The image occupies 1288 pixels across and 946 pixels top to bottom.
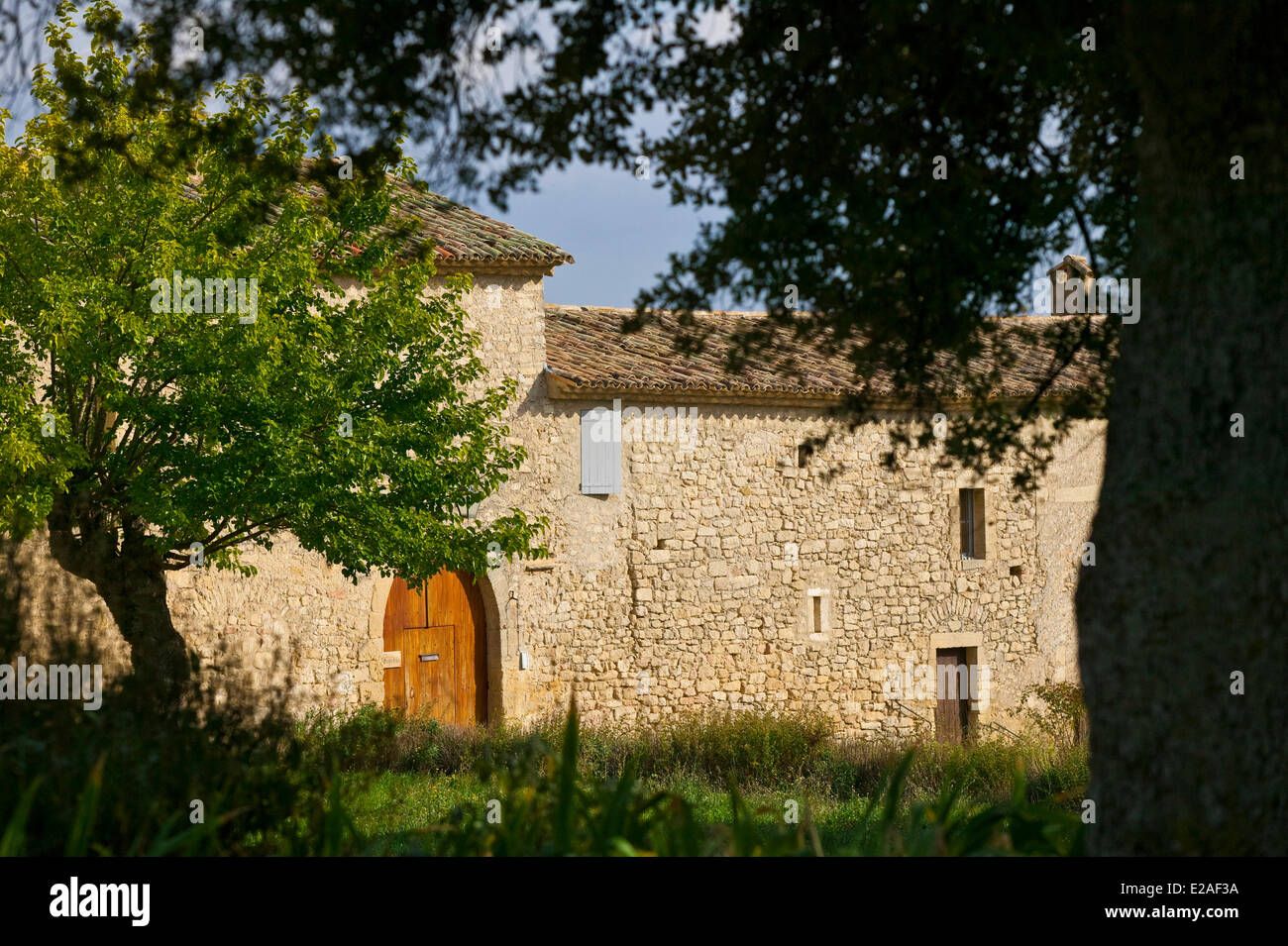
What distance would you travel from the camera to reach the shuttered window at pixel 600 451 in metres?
17.1

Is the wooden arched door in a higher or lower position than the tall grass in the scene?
higher

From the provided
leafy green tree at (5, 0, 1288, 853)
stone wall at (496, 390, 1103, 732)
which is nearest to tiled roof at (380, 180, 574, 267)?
stone wall at (496, 390, 1103, 732)

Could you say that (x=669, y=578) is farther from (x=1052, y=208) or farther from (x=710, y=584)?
(x=1052, y=208)

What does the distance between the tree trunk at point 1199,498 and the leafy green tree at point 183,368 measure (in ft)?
22.5

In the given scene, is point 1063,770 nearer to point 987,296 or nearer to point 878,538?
point 878,538

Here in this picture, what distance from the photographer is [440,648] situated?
1641cm

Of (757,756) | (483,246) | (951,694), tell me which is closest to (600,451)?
(483,246)

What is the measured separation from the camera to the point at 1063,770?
13117mm

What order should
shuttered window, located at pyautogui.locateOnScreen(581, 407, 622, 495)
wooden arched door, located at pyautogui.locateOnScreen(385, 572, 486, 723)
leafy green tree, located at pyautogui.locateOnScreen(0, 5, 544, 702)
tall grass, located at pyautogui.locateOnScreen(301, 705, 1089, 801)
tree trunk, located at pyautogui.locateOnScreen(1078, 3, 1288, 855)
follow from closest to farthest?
tree trunk, located at pyautogui.locateOnScreen(1078, 3, 1288, 855), leafy green tree, located at pyautogui.locateOnScreen(0, 5, 544, 702), tall grass, located at pyautogui.locateOnScreen(301, 705, 1089, 801), wooden arched door, located at pyautogui.locateOnScreen(385, 572, 486, 723), shuttered window, located at pyautogui.locateOnScreen(581, 407, 622, 495)

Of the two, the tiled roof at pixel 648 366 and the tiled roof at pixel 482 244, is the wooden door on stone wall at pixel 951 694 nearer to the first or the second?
the tiled roof at pixel 648 366

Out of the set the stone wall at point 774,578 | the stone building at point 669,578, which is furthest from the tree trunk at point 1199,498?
the stone wall at point 774,578

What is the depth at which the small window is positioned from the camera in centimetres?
2086

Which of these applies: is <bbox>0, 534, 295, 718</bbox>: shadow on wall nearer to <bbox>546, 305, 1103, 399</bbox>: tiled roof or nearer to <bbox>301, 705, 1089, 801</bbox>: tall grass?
<bbox>301, 705, 1089, 801</bbox>: tall grass
